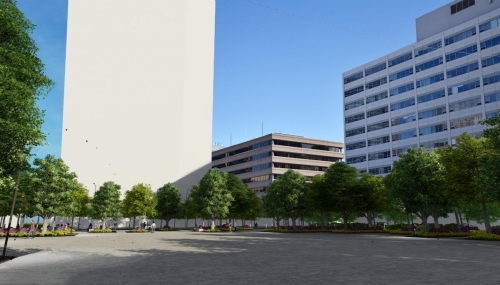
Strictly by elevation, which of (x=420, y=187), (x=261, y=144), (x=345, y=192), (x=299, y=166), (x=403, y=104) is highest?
(x=403, y=104)

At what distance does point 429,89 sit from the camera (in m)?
95.6

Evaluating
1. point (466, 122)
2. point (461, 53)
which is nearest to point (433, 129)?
point (466, 122)

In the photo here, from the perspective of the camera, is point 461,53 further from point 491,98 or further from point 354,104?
point 354,104

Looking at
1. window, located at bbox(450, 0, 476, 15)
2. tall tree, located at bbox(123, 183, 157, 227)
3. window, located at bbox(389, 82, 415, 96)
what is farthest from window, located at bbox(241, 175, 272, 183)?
window, located at bbox(450, 0, 476, 15)

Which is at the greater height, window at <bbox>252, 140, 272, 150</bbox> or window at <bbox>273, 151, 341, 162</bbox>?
window at <bbox>252, 140, 272, 150</bbox>

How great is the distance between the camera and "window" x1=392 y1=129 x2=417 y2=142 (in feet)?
322

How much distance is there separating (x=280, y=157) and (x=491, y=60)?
72.3m

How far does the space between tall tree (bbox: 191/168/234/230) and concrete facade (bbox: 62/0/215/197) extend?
38.8 meters

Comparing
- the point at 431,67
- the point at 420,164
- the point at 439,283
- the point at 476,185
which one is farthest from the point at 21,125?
the point at 431,67

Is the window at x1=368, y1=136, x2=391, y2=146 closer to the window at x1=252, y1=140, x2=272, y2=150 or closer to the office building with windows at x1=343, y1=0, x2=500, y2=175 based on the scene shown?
the office building with windows at x1=343, y1=0, x2=500, y2=175

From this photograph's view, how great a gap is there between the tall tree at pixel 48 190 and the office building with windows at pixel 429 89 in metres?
68.1

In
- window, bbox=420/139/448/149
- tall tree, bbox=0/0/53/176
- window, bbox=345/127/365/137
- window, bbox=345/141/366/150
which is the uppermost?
window, bbox=345/127/365/137

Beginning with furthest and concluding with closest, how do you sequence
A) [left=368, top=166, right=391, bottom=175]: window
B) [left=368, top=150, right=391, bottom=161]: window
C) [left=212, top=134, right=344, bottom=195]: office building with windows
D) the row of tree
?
[left=212, top=134, right=344, bottom=195]: office building with windows
[left=368, top=150, right=391, bottom=161]: window
[left=368, top=166, right=391, bottom=175]: window
the row of tree

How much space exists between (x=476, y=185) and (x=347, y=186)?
2442cm
